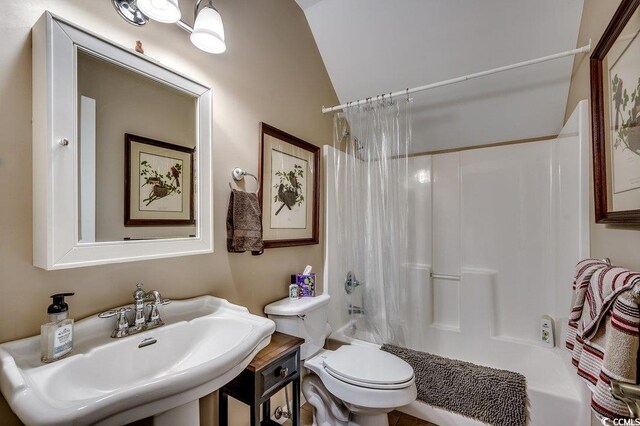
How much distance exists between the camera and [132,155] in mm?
1073

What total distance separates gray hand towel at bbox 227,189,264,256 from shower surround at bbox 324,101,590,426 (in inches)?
33.2

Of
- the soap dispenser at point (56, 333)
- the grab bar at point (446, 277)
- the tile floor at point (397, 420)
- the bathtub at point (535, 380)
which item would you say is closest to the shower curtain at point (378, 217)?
the bathtub at point (535, 380)

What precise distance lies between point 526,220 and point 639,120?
154 cm

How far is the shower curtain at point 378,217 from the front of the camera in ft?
6.29

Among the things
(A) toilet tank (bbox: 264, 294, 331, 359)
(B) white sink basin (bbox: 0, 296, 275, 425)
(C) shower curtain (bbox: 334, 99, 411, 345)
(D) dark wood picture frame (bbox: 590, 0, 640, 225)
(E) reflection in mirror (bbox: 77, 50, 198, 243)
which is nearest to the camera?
(B) white sink basin (bbox: 0, 296, 275, 425)

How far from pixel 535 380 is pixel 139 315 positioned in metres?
2.15

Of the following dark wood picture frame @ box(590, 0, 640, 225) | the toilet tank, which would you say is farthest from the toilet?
dark wood picture frame @ box(590, 0, 640, 225)

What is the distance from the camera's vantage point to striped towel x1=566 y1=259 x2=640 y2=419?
2.35 ft

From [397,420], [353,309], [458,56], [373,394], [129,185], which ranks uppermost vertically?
[458,56]

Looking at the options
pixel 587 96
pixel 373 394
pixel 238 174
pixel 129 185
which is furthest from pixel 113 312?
pixel 587 96

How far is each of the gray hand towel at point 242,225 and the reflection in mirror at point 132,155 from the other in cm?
21

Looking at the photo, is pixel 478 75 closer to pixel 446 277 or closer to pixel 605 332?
pixel 605 332

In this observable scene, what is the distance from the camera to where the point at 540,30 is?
1636 mm

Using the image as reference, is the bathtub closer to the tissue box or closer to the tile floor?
the tile floor
